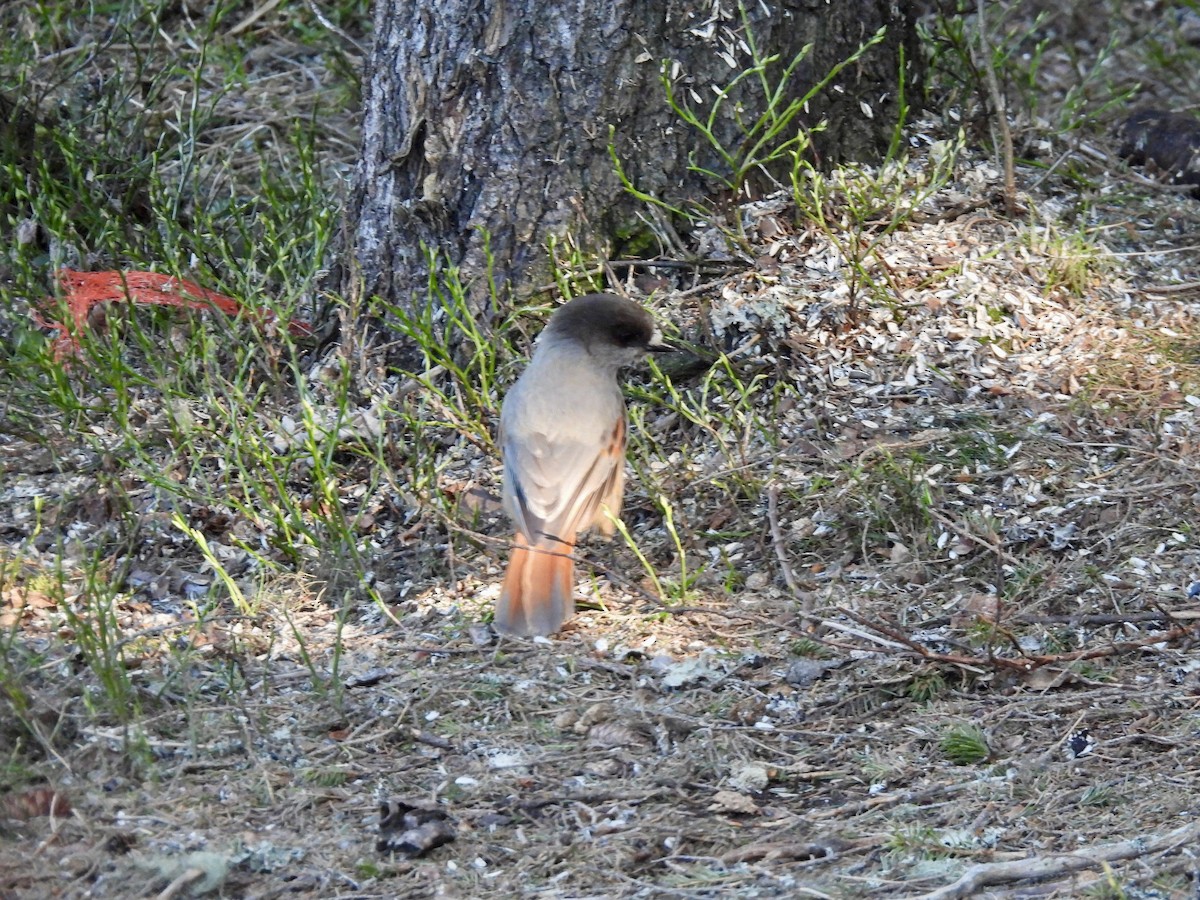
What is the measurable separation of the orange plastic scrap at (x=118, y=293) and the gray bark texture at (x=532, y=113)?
531 millimetres

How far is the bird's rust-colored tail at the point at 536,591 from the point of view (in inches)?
177

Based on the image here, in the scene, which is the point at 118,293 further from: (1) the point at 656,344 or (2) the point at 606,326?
(1) the point at 656,344

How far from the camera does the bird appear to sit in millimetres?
4762

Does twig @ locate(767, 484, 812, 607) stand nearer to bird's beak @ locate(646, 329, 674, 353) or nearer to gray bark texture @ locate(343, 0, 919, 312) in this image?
bird's beak @ locate(646, 329, 674, 353)

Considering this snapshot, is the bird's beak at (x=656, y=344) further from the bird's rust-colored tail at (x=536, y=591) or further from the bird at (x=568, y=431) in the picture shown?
the bird's rust-colored tail at (x=536, y=591)

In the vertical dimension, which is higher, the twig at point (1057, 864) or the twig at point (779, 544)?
the twig at point (779, 544)

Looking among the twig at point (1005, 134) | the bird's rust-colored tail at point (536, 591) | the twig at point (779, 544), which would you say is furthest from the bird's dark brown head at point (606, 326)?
the twig at point (1005, 134)

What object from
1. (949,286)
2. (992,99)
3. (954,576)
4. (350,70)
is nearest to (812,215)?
(949,286)

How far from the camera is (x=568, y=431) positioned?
4961 millimetres

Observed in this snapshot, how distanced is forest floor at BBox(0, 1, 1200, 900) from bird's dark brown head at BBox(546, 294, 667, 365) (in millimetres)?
302

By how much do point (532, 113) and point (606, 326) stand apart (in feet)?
2.93

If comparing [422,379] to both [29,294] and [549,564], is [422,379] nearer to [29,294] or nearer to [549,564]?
[549,564]

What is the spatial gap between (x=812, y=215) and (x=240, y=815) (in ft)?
9.77

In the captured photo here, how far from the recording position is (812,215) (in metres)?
5.45
